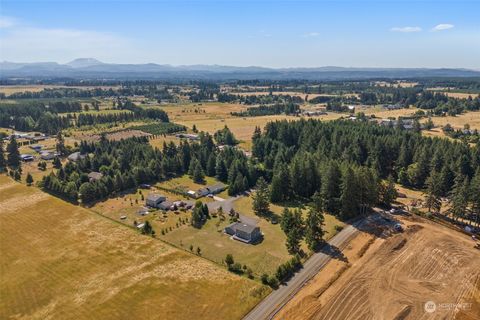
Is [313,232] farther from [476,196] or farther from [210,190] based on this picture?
[210,190]

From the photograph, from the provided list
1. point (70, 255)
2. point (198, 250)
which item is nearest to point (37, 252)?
point (70, 255)

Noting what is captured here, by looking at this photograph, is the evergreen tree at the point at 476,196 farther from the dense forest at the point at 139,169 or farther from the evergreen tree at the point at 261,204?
the dense forest at the point at 139,169

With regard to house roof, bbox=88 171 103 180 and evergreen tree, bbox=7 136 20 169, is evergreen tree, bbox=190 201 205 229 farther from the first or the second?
evergreen tree, bbox=7 136 20 169

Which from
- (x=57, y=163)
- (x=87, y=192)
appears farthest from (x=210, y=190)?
(x=57, y=163)

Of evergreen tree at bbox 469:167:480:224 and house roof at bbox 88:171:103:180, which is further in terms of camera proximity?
house roof at bbox 88:171:103:180

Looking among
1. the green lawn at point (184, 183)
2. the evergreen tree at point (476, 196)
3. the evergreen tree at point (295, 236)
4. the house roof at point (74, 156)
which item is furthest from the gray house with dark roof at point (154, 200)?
the evergreen tree at point (476, 196)

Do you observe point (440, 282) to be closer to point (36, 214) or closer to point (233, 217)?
point (233, 217)

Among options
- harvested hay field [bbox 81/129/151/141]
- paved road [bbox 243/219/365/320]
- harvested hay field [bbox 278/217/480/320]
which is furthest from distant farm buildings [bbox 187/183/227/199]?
harvested hay field [bbox 81/129/151/141]

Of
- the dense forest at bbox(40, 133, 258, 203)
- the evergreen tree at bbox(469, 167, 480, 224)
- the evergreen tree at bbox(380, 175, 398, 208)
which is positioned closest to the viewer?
the evergreen tree at bbox(469, 167, 480, 224)
